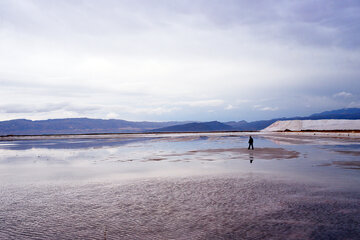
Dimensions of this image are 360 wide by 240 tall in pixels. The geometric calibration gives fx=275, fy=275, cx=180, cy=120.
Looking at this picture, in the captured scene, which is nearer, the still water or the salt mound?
the still water

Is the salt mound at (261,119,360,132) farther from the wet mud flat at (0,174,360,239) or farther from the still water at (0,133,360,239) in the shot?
the wet mud flat at (0,174,360,239)

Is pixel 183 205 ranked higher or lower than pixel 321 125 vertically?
lower

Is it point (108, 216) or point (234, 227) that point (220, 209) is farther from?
point (108, 216)

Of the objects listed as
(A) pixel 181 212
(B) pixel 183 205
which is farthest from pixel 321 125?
(A) pixel 181 212

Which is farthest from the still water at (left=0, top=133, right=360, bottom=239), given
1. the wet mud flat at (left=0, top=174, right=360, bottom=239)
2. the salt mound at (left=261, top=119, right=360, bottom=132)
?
the salt mound at (left=261, top=119, right=360, bottom=132)

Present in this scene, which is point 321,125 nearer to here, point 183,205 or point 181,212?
point 183,205

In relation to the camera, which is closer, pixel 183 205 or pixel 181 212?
pixel 181 212

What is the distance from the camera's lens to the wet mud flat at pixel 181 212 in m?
7.23

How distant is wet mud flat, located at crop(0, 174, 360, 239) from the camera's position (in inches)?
285

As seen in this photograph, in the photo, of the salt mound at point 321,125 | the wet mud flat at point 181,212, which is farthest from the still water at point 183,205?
the salt mound at point 321,125

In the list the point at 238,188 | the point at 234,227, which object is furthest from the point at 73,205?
the point at 238,188

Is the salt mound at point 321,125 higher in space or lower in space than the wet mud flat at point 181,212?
higher

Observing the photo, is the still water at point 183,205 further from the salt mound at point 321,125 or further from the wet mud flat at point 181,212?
the salt mound at point 321,125

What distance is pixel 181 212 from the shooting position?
895cm
